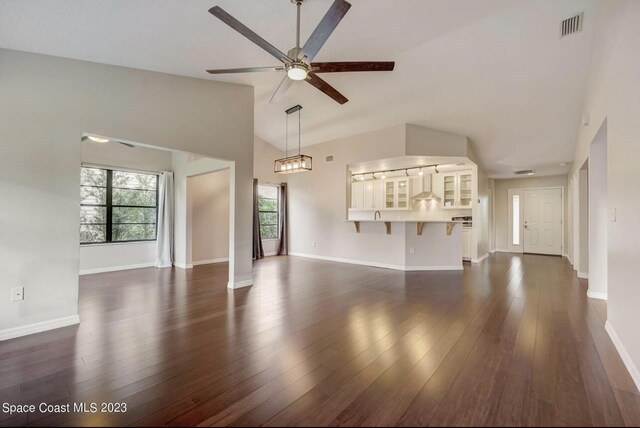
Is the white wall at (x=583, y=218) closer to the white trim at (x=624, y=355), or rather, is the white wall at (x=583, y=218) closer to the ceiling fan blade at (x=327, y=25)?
the white trim at (x=624, y=355)

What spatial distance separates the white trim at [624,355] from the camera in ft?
6.22

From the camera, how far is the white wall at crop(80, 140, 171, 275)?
5305 mm

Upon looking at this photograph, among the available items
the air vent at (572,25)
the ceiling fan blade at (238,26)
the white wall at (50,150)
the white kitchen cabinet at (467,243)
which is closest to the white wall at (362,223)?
the white kitchen cabinet at (467,243)

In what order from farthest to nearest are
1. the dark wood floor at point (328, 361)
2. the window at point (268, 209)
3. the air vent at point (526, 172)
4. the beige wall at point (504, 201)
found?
the beige wall at point (504, 201) < the window at point (268, 209) < the air vent at point (526, 172) < the dark wood floor at point (328, 361)

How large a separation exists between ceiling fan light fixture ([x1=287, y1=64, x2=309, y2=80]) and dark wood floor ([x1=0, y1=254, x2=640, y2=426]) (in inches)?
94.2

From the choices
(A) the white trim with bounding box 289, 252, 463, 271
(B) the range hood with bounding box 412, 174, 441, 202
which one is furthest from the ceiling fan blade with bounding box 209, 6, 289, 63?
(B) the range hood with bounding box 412, 174, 441, 202

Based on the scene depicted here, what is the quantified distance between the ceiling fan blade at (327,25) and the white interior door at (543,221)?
9377 mm

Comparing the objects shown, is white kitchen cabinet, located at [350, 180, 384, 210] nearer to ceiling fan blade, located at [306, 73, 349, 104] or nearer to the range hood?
the range hood

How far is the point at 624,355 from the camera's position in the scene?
7.14 ft

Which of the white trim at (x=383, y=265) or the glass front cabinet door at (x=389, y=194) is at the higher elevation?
the glass front cabinet door at (x=389, y=194)

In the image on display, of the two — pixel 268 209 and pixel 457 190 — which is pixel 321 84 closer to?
pixel 457 190

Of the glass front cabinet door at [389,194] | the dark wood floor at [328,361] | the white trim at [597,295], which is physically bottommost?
the dark wood floor at [328,361]

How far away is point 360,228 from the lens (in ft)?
21.6

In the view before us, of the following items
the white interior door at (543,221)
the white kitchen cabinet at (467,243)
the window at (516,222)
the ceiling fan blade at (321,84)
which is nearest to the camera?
the ceiling fan blade at (321,84)
